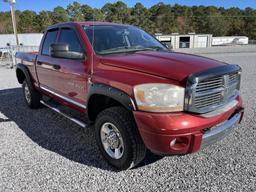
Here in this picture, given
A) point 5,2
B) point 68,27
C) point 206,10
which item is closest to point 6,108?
point 68,27

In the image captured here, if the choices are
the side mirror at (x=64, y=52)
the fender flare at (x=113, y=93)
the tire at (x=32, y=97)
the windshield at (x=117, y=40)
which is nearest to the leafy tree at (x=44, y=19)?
the tire at (x=32, y=97)

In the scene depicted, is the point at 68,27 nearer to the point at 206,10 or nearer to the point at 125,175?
the point at 125,175

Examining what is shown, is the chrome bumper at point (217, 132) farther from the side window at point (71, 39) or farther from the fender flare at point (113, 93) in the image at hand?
the side window at point (71, 39)

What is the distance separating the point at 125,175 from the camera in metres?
2.91

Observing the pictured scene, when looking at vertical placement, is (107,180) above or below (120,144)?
below

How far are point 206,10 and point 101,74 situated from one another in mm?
100385

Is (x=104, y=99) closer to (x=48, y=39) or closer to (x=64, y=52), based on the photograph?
(x=64, y=52)

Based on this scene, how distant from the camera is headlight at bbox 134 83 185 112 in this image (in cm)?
241

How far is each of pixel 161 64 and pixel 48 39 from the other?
9.60 feet

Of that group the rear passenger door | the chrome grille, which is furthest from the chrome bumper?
the rear passenger door

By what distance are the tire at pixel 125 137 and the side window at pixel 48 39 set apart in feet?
7.31

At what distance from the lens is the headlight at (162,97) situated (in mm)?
2410

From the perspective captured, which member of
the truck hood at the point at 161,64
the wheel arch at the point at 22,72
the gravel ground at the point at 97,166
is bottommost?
the gravel ground at the point at 97,166

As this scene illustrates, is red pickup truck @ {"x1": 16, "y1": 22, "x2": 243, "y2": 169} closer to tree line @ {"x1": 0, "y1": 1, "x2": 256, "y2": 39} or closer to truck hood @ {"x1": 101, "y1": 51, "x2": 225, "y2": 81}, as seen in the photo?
truck hood @ {"x1": 101, "y1": 51, "x2": 225, "y2": 81}
